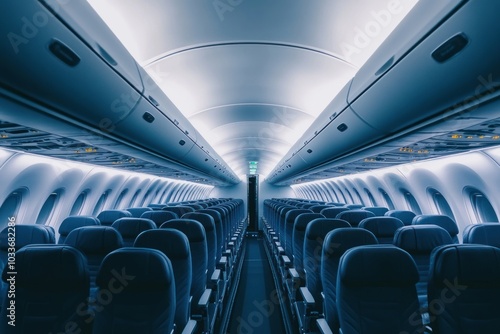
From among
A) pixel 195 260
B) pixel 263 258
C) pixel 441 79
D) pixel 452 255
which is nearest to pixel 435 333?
pixel 452 255

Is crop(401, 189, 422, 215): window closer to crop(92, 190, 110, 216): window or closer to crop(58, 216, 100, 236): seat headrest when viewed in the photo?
crop(58, 216, 100, 236): seat headrest

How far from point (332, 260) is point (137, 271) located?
202 cm

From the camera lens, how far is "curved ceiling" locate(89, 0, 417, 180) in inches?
113

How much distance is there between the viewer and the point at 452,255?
2.26 metres

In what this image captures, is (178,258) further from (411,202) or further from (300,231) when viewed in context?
(411,202)

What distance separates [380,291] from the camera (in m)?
2.44

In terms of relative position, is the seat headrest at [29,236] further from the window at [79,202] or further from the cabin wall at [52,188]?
the window at [79,202]

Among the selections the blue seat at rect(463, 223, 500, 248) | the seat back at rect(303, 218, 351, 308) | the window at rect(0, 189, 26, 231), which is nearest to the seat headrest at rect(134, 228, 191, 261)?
the seat back at rect(303, 218, 351, 308)

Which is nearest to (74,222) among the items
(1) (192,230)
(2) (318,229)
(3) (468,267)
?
(1) (192,230)

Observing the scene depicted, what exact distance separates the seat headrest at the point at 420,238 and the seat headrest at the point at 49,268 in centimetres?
353

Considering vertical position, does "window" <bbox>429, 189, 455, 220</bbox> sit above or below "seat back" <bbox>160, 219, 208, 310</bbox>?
above

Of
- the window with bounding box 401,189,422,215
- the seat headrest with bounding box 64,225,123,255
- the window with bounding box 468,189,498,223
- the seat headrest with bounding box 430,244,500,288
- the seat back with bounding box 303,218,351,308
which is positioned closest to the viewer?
the seat headrest with bounding box 430,244,500,288

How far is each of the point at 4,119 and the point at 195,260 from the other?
9.02 ft

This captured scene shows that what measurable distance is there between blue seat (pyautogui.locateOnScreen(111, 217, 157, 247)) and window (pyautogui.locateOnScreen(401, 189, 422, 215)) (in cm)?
789
